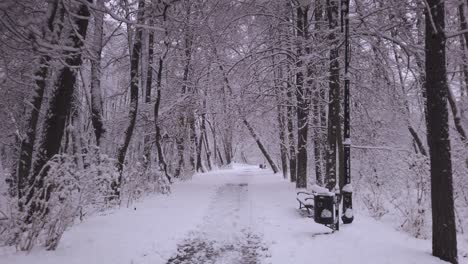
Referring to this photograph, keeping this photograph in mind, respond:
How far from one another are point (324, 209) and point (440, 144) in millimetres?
2920

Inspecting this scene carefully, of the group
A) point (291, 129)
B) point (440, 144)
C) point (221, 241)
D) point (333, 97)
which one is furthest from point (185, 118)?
point (440, 144)

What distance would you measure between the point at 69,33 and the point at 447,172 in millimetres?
7391

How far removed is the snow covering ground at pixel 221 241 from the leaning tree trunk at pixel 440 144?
41 centimetres

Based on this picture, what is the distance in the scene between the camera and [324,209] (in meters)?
8.29

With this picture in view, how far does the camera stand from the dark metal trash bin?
27.0ft

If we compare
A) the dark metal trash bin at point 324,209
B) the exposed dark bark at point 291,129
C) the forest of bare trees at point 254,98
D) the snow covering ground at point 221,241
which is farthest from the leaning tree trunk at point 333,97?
the exposed dark bark at point 291,129

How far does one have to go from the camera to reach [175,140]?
22.6 m

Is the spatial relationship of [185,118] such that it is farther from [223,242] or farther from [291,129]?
[223,242]

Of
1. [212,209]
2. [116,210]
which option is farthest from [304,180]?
[116,210]

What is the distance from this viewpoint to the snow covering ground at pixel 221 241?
20.7ft

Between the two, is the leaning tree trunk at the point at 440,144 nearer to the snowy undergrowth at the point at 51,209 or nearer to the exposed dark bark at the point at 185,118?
the snowy undergrowth at the point at 51,209

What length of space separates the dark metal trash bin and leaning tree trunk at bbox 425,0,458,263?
2.32 m

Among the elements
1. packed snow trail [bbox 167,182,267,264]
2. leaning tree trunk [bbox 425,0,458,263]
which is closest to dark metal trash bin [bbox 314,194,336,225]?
packed snow trail [bbox 167,182,267,264]

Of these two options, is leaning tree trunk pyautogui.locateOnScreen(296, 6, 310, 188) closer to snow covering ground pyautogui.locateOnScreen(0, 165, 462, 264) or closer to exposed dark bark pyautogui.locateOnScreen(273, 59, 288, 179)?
exposed dark bark pyautogui.locateOnScreen(273, 59, 288, 179)
